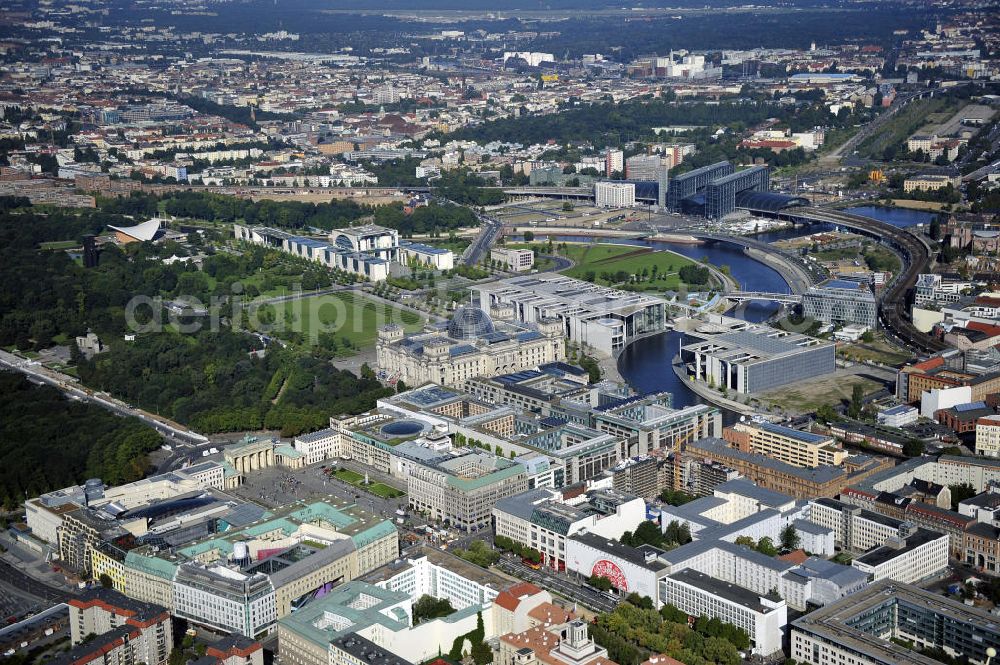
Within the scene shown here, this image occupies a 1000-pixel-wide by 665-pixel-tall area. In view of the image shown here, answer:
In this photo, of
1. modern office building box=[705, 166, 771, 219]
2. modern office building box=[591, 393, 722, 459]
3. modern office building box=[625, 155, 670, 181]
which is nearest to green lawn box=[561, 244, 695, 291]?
modern office building box=[705, 166, 771, 219]

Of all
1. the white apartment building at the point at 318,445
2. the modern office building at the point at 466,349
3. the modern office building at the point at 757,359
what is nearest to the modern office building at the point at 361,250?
the modern office building at the point at 466,349

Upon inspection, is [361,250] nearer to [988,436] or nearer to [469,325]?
[469,325]

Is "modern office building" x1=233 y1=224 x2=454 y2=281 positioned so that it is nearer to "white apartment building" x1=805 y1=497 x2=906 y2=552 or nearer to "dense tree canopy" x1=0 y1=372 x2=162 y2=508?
"dense tree canopy" x1=0 y1=372 x2=162 y2=508

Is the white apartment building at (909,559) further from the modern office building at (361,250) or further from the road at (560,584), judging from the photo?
the modern office building at (361,250)

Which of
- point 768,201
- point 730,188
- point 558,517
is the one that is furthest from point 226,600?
point 768,201

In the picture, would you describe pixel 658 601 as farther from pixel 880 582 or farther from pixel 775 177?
pixel 775 177

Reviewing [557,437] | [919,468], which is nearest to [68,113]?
[557,437]
